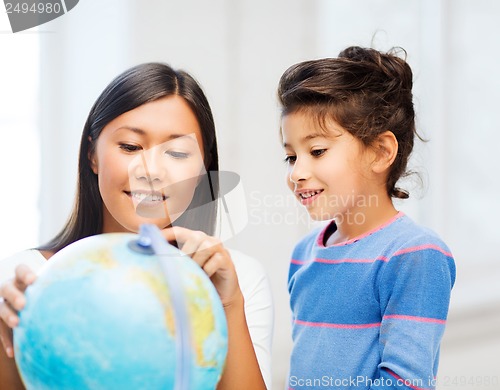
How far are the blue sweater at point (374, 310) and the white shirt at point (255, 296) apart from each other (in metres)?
0.06

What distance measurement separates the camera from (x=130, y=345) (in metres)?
0.63

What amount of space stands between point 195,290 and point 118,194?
318 millimetres

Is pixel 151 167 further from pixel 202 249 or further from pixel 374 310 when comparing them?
pixel 374 310

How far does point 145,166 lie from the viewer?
934 millimetres

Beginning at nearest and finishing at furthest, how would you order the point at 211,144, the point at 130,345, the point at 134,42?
the point at 130,345 < the point at 211,144 < the point at 134,42

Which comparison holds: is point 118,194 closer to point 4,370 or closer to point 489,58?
point 4,370

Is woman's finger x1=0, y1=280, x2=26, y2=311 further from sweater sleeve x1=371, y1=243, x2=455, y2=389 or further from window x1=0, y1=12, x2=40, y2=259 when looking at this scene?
window x1=0, y1=12, x2=40, y2=259

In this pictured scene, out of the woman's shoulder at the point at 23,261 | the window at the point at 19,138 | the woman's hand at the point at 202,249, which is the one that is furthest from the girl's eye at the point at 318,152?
the window at the point at 19,138

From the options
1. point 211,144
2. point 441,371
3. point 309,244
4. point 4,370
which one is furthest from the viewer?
point 441,371

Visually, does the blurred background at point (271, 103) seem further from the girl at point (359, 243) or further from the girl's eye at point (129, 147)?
the girl's eye at point (129, 147)

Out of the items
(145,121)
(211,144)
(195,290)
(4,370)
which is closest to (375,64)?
(211,144)

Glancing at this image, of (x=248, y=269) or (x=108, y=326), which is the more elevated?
(x=108, y=326)

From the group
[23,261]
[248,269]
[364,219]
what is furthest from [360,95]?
[23,261]

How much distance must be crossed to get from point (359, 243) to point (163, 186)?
0.35 meters
